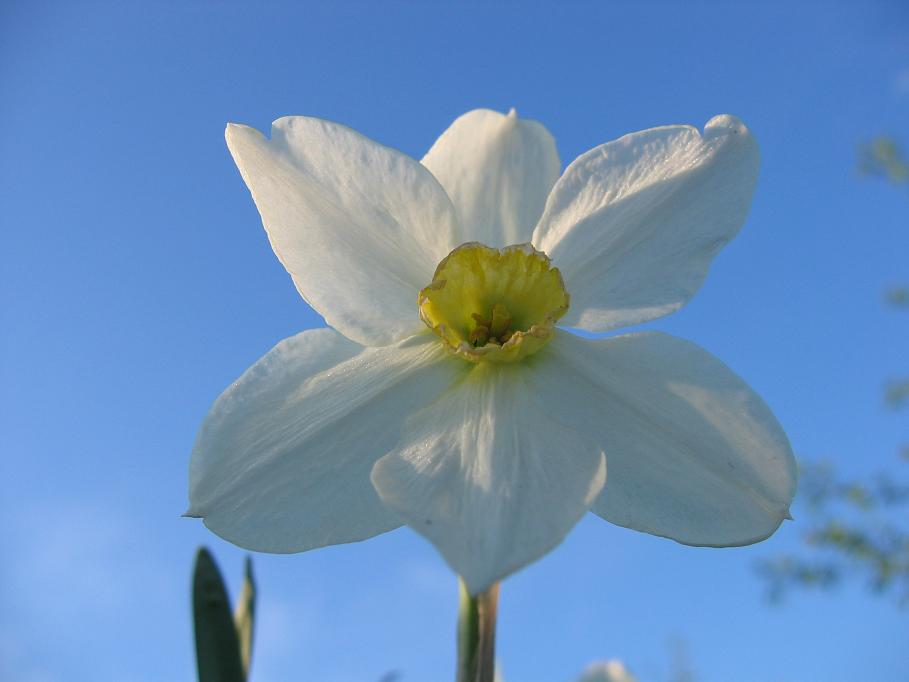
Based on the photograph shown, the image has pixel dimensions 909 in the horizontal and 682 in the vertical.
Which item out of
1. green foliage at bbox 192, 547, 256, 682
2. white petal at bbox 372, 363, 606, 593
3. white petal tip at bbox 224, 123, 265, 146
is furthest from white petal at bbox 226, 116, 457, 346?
green foliage at bbox 192, 547, 256, 682

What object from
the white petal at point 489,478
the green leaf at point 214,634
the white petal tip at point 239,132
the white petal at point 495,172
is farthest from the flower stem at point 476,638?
the white petal tip at point 239,132

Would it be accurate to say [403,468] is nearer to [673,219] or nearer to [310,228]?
[310,228]

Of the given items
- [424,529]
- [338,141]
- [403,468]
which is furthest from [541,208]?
[424,529]

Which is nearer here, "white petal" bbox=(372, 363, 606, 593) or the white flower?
"white petal" bbox=(372, 363, 606, 593)

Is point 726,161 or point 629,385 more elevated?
point 726,161

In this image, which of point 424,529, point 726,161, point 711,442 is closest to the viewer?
point 424,529

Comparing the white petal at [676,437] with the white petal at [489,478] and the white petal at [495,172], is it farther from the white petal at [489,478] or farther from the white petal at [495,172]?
the white petal at [495,172]

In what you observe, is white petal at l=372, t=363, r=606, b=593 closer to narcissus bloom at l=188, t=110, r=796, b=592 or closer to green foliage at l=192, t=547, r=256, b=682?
narcissus bloom at l=188, t=110, r=796, b=592
